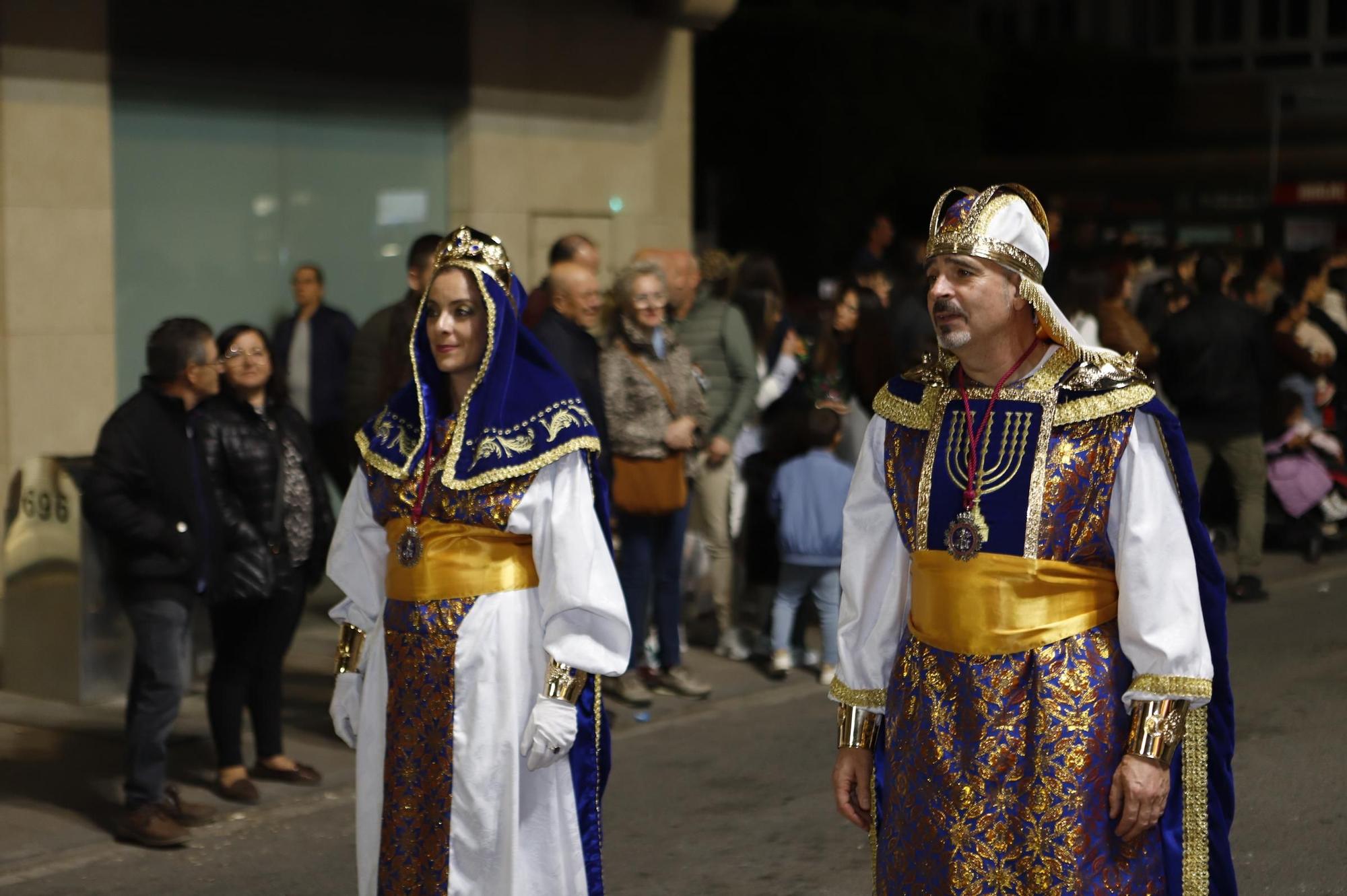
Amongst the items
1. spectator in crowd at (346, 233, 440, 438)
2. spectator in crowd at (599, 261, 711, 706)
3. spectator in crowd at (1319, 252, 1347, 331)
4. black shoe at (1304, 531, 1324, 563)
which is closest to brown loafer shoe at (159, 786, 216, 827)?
spectator in crowd at (346, 233, 440, 438)

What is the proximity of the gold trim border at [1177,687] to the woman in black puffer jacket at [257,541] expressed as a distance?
13.4 ft

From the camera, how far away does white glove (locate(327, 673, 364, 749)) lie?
4.55 metres

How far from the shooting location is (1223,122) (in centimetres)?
3222

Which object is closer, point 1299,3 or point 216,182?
point 216,182

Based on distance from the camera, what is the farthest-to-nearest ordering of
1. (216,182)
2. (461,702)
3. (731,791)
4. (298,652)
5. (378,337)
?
(216,182)
(298,652)
(378,337)
(731,791)
(461,702)

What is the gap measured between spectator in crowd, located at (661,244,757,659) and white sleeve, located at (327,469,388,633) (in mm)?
4465

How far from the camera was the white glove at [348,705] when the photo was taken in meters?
4.55

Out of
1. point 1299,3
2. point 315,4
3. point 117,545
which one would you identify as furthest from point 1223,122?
point 117,545

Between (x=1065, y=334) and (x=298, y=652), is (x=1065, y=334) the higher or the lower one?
the higher one

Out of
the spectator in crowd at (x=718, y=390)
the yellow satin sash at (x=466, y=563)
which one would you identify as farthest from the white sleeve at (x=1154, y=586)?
the spectator in crowd at (x=718, y=390)

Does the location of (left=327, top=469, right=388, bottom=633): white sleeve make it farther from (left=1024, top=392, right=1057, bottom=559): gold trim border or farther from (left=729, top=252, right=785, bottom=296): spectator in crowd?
(left=729, top=252, right=785, bottom=296): spectator in crowd

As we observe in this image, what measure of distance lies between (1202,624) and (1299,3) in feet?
104

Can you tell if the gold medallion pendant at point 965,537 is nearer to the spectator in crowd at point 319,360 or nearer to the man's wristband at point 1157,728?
the man's wristband at point 1157,728

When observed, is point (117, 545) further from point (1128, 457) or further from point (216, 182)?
point (216, 182)
